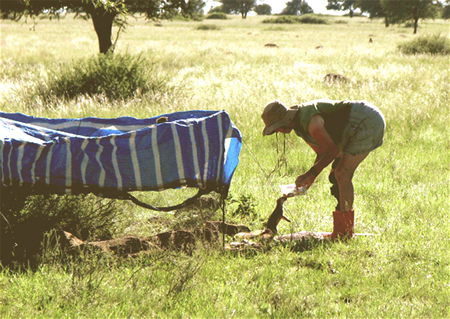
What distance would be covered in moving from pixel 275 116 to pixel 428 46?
789 inches

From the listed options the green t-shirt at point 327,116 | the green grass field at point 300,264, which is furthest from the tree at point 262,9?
the green t-shirt at point 327,116

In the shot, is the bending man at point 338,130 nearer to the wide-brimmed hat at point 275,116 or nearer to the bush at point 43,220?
the wide-brimmed hat at point 275,116

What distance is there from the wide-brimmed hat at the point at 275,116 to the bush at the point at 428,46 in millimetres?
19031

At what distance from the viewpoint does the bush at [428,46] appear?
21.2 meters

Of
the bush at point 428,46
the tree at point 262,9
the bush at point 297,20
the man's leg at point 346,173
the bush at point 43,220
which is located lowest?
the bush at point 43,220

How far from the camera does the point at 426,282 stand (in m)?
3.45

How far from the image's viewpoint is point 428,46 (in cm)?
2148

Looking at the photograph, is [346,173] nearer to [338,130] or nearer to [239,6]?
[338,130]

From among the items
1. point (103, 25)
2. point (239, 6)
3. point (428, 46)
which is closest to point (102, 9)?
point (103, 25)

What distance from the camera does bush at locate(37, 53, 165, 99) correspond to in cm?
1050

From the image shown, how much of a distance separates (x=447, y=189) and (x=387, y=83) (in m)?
7.18

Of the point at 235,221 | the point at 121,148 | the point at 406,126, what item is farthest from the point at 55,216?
the point at 406,126

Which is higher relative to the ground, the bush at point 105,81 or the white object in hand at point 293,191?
the bush at point 105,81

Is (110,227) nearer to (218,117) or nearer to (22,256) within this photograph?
(22,256)
